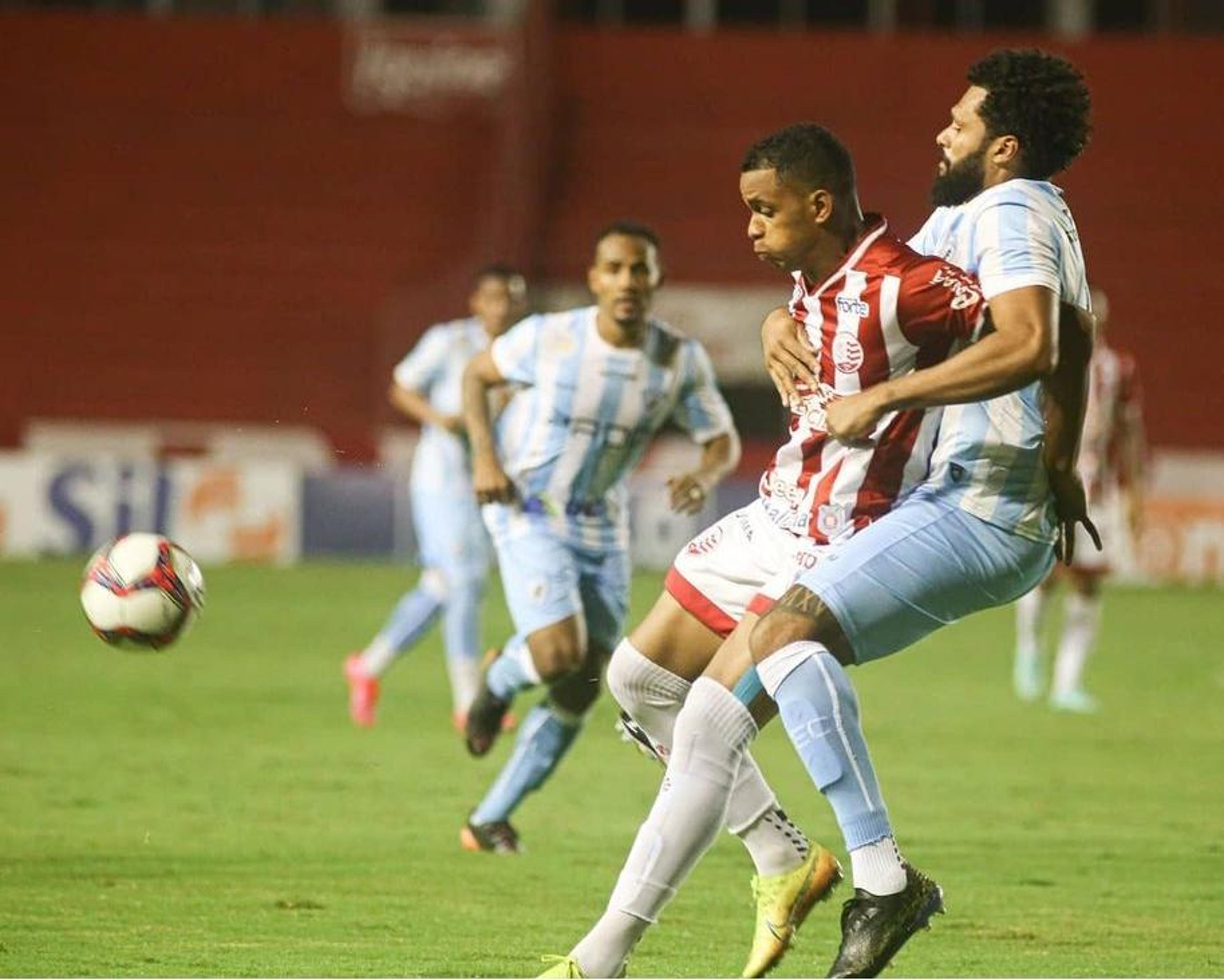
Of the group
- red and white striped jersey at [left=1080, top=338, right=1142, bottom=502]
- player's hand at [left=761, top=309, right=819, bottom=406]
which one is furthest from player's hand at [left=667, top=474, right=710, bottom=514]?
red and white striped jersey at [left=1080, top=338, right=1142, bottom=502]

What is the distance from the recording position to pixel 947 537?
5.71m

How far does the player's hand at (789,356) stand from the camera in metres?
5.90

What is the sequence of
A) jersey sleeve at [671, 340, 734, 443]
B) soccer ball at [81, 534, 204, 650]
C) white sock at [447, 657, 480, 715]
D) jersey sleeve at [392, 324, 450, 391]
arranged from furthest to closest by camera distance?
jersey sleeve at [392, 324, 450, 391], white sock at [447, 657, 480, 715], jersey sleeve at [671, 340, 734, 443], soccer ball at [81, 534, 204, 650]

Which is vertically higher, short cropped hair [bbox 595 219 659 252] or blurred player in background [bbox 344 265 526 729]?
short cropped hair [bbox 595 219 659 252]

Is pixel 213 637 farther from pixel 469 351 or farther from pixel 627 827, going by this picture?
pixel 627 827

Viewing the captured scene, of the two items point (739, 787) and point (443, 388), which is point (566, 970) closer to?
point (739, 787)

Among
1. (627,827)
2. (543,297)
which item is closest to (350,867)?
(627,827)

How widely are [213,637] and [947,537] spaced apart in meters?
12.0

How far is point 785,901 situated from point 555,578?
2686 mm

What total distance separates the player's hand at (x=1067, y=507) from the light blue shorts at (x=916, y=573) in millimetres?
78

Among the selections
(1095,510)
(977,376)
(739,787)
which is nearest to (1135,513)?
(1095,510)

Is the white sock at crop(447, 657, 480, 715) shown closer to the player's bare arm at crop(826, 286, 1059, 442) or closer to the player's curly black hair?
the player's curly black hair

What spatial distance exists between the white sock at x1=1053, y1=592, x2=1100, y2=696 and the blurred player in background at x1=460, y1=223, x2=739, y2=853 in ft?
Result: 18.6

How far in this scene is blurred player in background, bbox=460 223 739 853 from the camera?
851cm
